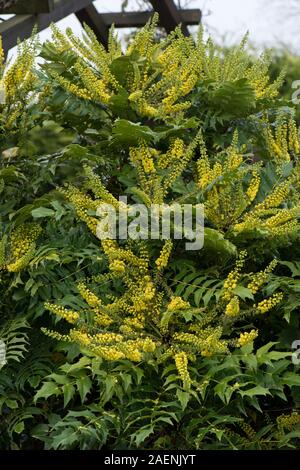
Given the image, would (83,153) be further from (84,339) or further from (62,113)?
(84,339)

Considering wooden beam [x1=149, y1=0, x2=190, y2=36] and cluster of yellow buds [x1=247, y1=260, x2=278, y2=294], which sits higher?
wooden beam [x1=149, y1=0, x2=190, y2=36]

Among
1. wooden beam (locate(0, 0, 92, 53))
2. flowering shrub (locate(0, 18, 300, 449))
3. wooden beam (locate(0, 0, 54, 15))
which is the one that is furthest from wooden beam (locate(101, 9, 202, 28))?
flowering shrub (locate(0, 18, 300, 449))

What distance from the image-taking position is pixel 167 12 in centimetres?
677

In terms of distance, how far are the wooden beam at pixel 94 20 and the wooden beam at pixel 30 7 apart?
130cm

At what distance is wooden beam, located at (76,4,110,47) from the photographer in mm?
6766

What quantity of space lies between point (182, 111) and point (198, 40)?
40cm

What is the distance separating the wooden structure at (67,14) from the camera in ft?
17.6

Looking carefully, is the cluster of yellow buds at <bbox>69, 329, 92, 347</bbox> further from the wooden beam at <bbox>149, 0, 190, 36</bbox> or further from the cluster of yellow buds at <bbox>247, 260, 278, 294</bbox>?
the wooden beam at <bbox>149, 0, 190, 36</bbox>

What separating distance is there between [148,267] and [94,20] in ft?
13.9

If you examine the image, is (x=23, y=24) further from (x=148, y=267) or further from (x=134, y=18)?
(x=148, y=267)

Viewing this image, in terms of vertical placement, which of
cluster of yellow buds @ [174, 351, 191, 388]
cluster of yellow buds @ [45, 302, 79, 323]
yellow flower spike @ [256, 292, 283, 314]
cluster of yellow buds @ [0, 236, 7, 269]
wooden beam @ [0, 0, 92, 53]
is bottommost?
cluster of yellow buds @ [174, 351, 191, 388]

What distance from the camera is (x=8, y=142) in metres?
3.55

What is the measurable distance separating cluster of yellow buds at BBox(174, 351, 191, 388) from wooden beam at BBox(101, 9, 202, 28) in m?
4.87

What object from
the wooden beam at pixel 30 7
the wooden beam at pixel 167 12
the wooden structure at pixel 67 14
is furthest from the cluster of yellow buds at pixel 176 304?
the wooden beam at pixel 167 12
